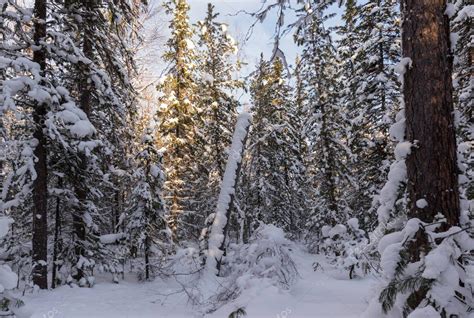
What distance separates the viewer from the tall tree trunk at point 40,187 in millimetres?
9289

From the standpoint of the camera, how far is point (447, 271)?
326 centimetres

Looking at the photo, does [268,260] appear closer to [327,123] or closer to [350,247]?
[350,247]

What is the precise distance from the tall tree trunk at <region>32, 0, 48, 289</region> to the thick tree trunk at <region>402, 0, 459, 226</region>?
846cm

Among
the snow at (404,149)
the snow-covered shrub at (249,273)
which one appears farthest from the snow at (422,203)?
the snow-covered shrub at (249,273)

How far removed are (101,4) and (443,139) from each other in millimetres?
10491

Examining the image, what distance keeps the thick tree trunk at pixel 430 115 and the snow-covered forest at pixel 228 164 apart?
2cm

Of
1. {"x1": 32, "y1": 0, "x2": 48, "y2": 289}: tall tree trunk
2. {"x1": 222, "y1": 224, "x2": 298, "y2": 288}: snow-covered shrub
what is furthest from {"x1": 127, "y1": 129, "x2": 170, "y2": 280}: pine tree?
{"x1": 222, "y1": 224, "x2": 298, "y2": 288}: snow-covered shrub

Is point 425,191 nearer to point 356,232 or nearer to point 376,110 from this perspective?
point 356,232

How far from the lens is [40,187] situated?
31.2 feet

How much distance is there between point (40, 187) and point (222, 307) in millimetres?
5737

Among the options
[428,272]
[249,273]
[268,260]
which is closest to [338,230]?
[268,260]

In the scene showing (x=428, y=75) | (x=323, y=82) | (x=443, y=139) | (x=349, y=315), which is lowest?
(x=349, y=315)

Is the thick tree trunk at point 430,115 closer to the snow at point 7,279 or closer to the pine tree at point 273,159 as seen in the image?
the snow at point 7,279

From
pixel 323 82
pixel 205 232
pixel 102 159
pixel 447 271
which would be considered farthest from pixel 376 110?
pixel 447 271
